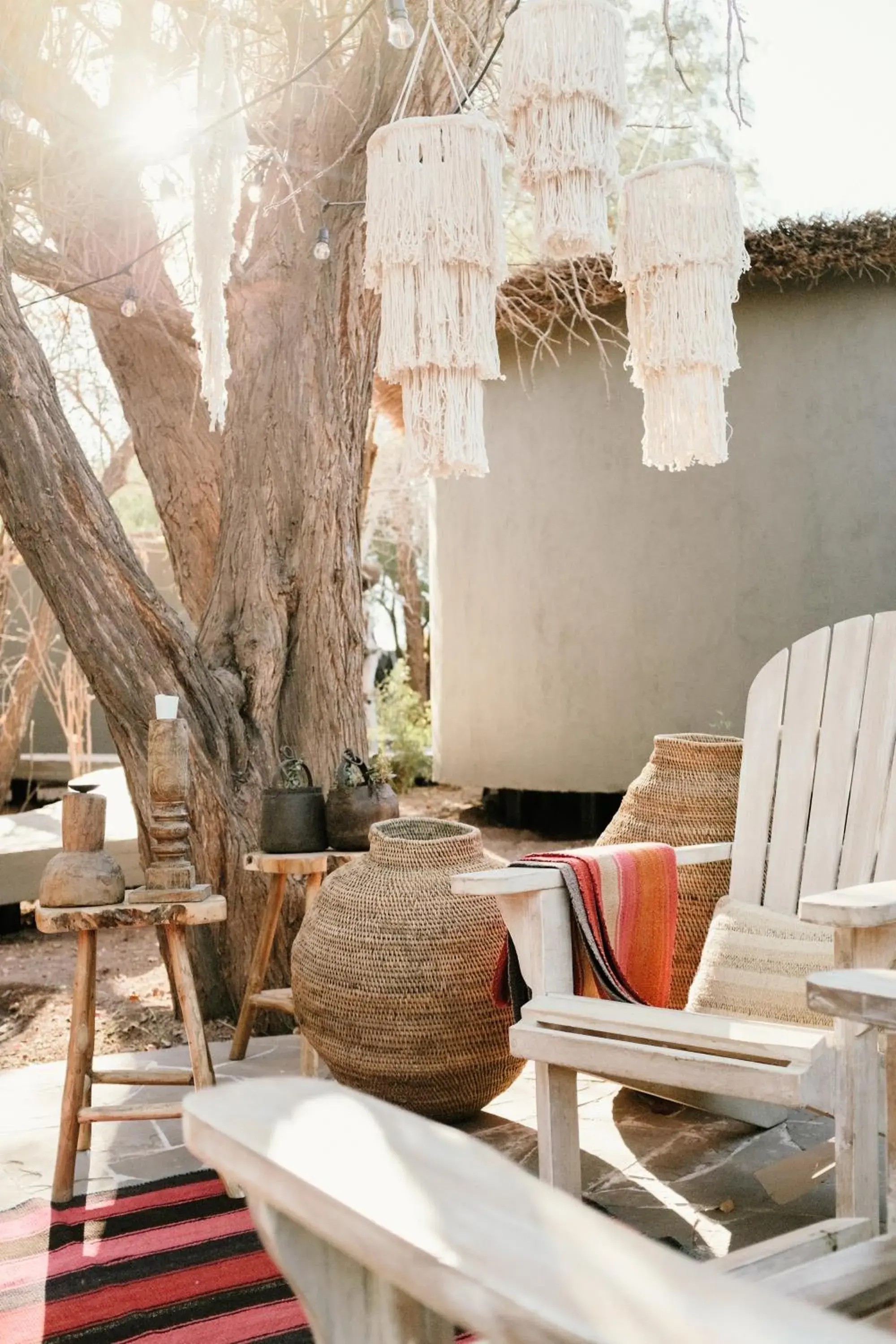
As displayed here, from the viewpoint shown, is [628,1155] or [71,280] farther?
[71,280]

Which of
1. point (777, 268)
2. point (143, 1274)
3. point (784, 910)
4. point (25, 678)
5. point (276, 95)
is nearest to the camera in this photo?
point (143, 1274)

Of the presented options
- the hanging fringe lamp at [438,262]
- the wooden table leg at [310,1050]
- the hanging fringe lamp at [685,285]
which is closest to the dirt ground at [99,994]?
the wooden table leg at [310,1050]

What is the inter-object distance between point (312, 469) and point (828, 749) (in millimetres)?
2018

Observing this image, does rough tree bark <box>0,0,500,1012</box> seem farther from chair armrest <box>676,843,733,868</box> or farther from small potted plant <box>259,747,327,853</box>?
Answer: chair armrest <box>676,843,733,868</box>

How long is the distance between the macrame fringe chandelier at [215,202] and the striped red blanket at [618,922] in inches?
58.8

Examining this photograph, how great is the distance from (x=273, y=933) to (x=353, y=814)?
1.52ft

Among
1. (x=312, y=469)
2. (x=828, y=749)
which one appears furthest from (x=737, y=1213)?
(x=312, y=469)

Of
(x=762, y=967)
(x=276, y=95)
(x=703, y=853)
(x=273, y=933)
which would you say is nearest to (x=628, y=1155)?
(x=762, y=967)

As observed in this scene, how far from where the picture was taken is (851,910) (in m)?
1.90

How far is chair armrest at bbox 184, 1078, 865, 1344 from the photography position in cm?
59

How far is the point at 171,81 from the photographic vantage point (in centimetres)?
470

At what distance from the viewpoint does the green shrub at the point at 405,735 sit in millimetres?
9391

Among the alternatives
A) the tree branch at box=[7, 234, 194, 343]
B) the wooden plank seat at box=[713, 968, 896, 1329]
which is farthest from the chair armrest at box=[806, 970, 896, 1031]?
the tree branch at box=[7, 234, 194, 343]

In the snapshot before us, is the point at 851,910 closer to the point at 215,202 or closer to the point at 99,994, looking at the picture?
the point at 215,202
